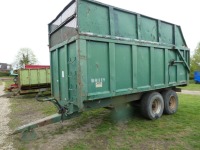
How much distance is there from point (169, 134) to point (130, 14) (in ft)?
11.2

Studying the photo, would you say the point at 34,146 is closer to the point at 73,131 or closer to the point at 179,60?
the point at 73,131

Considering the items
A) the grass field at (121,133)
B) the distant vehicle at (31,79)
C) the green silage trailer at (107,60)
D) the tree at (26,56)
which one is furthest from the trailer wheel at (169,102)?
the tree at (26,56)

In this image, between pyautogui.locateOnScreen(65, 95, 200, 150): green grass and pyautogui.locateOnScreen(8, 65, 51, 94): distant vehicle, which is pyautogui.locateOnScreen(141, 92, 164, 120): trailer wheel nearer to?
pyautogui.locateOnScreen(65, 95, 200, 150): green grass

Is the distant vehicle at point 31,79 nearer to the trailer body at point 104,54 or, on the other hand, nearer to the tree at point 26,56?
the trailer body at point 104,54

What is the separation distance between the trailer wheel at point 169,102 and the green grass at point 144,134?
1.21 feet

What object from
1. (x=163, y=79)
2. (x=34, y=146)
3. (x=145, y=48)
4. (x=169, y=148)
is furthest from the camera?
(x=163, y=79)

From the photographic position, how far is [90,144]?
4.23 meters

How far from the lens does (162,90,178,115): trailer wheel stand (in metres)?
6.60

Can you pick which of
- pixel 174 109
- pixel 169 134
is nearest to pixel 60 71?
pixel 169 134

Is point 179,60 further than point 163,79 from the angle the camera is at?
Yes

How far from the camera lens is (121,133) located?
4891 mm

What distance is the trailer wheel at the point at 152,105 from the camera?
230 inches

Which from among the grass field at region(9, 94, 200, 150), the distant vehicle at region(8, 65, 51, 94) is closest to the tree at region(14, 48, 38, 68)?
the distant vehicle at region(8, 65, 51, 94)

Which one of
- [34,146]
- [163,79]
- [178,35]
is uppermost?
[178,35]
